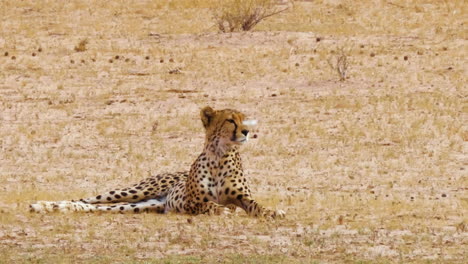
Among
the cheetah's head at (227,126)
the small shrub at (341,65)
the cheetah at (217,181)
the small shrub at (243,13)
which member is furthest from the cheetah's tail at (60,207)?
the small shrub at (243,13)

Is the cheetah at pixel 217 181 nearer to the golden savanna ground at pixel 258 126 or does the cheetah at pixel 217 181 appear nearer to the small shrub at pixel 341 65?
the golden savanna ground at pixel 258 126

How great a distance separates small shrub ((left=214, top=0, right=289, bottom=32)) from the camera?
33281mm

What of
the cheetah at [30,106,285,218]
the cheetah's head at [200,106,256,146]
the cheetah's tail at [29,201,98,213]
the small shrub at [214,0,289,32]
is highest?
the small shrub at [214,0,289,32]

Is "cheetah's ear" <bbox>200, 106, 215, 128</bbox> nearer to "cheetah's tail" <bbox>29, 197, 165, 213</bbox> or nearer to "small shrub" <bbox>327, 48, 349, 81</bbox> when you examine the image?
"cheetah's tail" <bbox>29, 197, 165, 213</bbox>

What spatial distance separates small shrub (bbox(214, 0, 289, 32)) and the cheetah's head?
1896 centimetres

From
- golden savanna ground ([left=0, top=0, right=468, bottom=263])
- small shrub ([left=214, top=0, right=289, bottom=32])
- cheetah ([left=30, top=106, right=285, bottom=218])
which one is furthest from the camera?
small shrub ([left=214, top=0, right=289, bottom=32])

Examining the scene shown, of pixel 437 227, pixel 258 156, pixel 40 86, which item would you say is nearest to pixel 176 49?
pixel 40 86

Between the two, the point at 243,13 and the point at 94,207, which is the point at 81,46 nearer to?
the point at 243,13

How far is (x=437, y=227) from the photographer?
13242 millimetres

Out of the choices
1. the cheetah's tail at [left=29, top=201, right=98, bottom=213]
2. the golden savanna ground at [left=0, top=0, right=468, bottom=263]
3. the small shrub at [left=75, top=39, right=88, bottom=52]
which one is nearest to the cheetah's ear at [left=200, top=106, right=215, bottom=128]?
the golden savanna ground at [left=0, top=0, right=468, bottom=263]

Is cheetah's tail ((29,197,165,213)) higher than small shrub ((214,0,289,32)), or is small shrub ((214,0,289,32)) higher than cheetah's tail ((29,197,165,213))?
small shrub ((214,0,289,32))

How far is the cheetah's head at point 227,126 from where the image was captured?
45.0 feet

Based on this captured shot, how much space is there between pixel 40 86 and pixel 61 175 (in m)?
8.01

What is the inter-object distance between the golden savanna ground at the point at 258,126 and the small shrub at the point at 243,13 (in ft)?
1.32
